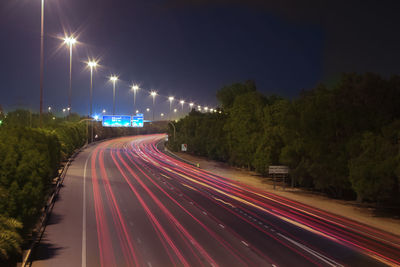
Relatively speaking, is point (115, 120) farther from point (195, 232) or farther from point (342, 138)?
point (195, 232)

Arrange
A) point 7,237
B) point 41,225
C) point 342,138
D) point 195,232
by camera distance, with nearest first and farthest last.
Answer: point 7,237, point 41,225, point 195,232, point 342,138

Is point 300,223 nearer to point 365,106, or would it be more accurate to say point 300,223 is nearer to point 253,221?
point 253,221

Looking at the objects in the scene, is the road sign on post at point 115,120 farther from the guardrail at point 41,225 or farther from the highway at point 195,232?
the guardrail at point 41,225

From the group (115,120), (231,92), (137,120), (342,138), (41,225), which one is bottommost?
(41,225)

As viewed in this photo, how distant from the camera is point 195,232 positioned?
2306cm

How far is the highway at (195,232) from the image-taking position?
1838 cm

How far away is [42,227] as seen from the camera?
2334 centimetres

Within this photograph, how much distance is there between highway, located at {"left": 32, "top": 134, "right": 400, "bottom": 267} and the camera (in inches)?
723

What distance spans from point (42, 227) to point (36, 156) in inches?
189

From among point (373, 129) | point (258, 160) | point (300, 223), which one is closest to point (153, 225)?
point (300, 223)

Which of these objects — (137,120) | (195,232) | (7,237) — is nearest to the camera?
(7,237)

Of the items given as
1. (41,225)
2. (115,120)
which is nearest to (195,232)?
(41,225)

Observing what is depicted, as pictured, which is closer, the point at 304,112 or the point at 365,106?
the point at 365,106

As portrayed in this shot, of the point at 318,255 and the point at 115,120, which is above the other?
the point at 115,120
